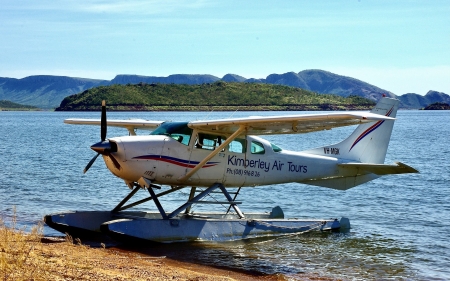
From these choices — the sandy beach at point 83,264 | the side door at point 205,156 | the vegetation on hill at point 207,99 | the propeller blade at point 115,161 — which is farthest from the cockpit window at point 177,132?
the vegetation on hill at point 207,99

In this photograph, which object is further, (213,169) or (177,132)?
(213,169)

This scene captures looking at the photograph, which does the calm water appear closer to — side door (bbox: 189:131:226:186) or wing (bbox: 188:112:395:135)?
side door (bbox: 189:131:226:186)

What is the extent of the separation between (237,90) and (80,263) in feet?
531

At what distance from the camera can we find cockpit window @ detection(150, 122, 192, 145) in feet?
38.7

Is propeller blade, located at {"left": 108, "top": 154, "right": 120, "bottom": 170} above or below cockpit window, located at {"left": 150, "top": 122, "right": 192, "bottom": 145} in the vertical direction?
below

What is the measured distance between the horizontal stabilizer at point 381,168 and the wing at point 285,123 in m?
2.37

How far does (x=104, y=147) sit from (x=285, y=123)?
10.9 ft

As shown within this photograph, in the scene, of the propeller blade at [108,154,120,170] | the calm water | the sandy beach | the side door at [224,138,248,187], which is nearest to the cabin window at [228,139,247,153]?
the side door at [224,138,248,187]

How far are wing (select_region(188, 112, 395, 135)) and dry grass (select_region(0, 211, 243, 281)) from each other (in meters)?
2.84

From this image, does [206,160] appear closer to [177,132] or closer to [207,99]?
[177,132]

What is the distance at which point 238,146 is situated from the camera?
12.5 m

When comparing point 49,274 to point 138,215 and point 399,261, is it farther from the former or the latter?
point 399,261

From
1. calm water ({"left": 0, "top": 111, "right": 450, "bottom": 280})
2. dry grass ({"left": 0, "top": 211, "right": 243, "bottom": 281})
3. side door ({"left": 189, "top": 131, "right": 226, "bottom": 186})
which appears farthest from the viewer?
side door ({"left": 189, "top": 131, "right": 226, "bottom": 186})

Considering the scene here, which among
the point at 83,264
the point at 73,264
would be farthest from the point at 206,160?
the point at 73,264
